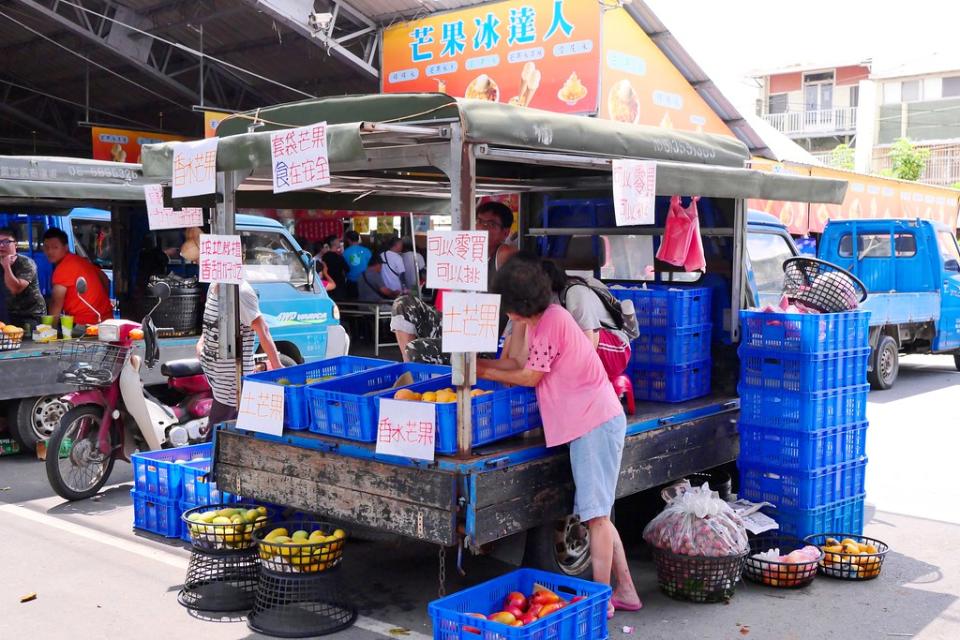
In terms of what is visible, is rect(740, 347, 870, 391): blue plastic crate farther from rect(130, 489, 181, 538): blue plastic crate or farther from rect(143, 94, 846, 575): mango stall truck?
rect(130, 489, 181, 538): blue plastic crate

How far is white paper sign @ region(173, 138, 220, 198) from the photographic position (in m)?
4.85

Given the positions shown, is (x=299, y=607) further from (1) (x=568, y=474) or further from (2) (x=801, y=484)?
(2) (x=801, y=484)

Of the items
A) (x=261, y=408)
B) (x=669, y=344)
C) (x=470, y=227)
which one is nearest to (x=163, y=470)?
(x=261, y=408)

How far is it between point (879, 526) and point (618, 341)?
2.67 meters

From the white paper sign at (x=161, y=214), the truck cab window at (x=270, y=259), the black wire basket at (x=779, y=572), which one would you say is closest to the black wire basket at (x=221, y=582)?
the white paper sign at (x=161, y=214)

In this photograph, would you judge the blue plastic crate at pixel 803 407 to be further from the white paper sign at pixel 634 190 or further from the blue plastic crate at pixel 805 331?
the white paper sign at pixel 634 190

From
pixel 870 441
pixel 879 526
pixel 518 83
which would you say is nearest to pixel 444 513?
pixel 879 526

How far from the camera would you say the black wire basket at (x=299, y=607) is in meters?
4.55

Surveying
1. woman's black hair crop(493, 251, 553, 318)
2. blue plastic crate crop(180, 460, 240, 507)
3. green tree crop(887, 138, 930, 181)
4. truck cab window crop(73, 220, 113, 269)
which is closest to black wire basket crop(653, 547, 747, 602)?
woman's black hair crop(493, 251, 553, 318)

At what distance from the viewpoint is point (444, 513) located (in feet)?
13.5

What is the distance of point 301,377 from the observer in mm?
5422

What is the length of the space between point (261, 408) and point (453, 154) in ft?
5.74

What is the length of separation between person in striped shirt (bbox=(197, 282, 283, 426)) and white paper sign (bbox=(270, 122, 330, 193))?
5.88 ft

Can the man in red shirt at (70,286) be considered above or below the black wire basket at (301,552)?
above
